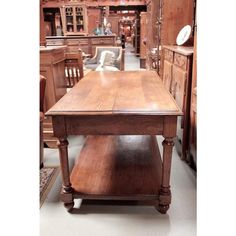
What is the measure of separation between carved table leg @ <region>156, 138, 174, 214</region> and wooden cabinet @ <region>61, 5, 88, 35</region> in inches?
304

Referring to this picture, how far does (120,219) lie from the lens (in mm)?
1673

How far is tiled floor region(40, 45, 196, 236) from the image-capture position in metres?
1.57

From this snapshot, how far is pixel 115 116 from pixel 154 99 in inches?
14.6

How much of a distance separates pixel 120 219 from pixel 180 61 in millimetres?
1656

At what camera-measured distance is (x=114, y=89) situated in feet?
6.71

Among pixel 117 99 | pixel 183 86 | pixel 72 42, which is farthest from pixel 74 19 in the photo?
pixel 117 99

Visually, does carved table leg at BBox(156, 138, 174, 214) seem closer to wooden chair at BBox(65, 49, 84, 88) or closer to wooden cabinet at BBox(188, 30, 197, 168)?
wooden cabinet at BBox(188, 30, 197, 168)

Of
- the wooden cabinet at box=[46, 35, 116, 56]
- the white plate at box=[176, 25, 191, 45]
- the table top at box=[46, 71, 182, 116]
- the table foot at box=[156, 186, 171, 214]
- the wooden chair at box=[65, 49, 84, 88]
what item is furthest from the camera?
the wooden cabinet at box=[46, 35, 116, 56]

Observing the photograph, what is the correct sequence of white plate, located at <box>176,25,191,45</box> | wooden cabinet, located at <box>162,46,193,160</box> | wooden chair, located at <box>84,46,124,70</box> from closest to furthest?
wooden cabinet, located at <box>162,46,193,160</box>, white plate, located at <box>176,25,191,45</box>, wooden chair, located at <box>84,46,124,70</box>

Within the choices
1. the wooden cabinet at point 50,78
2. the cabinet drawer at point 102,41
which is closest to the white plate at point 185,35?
the wooden cabinet at point 50,78

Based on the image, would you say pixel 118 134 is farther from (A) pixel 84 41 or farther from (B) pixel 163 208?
(A) pixel 84 41

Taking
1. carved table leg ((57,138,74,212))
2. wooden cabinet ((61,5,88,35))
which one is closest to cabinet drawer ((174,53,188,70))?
carved table leg ((57,138,74,212))
